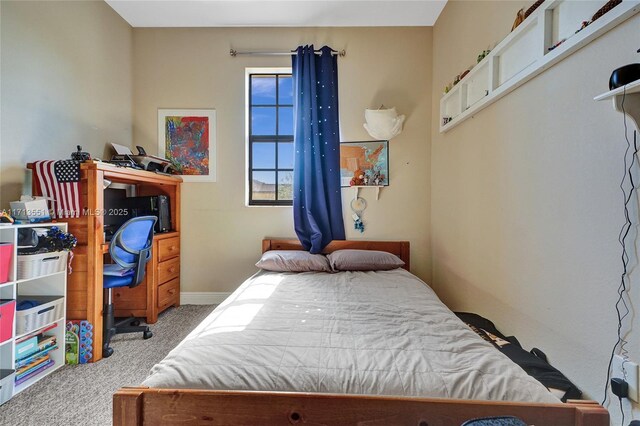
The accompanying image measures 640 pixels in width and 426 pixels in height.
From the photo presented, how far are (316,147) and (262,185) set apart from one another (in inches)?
28.4

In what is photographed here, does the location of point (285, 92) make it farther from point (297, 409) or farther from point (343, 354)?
point (297, 409)

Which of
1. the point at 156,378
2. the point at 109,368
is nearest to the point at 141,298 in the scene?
the point at 109,368

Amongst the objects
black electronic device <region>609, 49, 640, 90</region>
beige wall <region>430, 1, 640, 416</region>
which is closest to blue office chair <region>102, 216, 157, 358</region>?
beige wall <region>430, 1, 640, 416</region>

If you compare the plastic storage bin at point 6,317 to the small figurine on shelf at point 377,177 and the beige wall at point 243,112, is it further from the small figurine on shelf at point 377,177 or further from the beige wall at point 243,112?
the small figurine on shelf at point 377,177

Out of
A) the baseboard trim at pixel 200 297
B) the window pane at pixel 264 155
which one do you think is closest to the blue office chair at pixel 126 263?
the baseboard trim at pixel 200 297

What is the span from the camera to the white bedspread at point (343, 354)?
0.83 metres

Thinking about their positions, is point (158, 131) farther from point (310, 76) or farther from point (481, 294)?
point (481, 294)

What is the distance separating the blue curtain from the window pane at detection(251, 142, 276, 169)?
0.36 meters

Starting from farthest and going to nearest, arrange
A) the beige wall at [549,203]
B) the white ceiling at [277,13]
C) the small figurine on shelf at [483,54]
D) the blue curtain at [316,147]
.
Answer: the blue curtain at [316,147], the white ceiling at [277,13], the small figurine on shelf at [483,54], the beige wall at [549,203]

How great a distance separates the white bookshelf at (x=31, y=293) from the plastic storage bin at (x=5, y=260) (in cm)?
1

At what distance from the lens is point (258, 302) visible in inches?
59.1

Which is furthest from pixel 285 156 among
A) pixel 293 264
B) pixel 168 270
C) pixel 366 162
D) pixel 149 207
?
pixel 168 270

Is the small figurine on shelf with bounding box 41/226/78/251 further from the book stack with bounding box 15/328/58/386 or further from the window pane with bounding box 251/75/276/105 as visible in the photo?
the window pane with bounding box 251/75/276/105

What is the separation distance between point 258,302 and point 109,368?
1.13m
